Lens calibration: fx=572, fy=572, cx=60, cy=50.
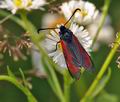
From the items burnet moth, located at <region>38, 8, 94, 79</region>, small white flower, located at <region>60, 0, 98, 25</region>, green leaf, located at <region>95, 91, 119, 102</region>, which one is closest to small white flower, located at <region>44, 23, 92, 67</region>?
burnet moth, located at <region>38, 8, 94, 79</region>

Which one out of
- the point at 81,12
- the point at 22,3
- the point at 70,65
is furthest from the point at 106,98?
the point at 70,65

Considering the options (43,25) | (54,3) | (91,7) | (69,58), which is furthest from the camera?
(43,25)

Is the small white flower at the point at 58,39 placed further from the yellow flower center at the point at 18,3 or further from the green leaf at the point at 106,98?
the green leaf at the point at 106,98

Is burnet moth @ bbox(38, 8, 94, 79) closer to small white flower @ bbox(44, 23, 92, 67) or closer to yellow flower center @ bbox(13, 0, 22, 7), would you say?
small white flower @ bbox(44, 23, 92, 67)

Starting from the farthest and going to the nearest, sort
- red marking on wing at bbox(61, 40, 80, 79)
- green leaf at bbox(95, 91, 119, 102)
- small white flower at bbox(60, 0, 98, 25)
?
green leaf at bbox(95, 91, 119, 102)
small white flower at bbox(60, 0, 98, 25)
red marking on wing at bbox(61, 40, 80, 79)

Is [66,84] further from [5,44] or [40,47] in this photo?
[5,44]

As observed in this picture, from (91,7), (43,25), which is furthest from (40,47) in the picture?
(43,25)
